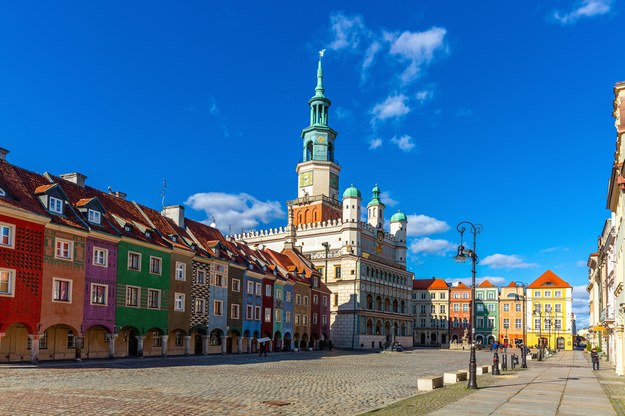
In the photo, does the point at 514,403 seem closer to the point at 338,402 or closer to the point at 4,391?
the point at 338,402

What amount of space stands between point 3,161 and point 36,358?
41.6ft

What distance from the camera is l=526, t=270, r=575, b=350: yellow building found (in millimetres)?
128500

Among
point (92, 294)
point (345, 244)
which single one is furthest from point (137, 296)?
point (345, 244)

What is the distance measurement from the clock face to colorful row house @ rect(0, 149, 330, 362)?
45964 millimetres

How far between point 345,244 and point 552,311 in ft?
180

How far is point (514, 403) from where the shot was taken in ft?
68.5

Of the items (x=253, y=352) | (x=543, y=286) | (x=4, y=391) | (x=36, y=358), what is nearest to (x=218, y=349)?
(x=253, y=352)

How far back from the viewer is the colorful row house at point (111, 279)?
1442 inches

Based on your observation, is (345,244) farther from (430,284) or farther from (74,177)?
(74,177)

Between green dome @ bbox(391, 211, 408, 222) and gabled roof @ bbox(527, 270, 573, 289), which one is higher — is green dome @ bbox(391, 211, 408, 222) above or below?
above

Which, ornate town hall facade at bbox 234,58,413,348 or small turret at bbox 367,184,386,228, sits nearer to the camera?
ornate town hall facade at bbox 234,58,413,348

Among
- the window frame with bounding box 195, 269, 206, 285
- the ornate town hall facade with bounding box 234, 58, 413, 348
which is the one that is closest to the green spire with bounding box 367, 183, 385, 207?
the ornate town hall facade with bounding box 234, 58, 413, 348

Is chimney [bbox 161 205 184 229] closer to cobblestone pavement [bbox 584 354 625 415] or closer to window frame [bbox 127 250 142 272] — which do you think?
window frame [bbox 127 250 142 272]

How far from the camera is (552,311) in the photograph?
128 metres
